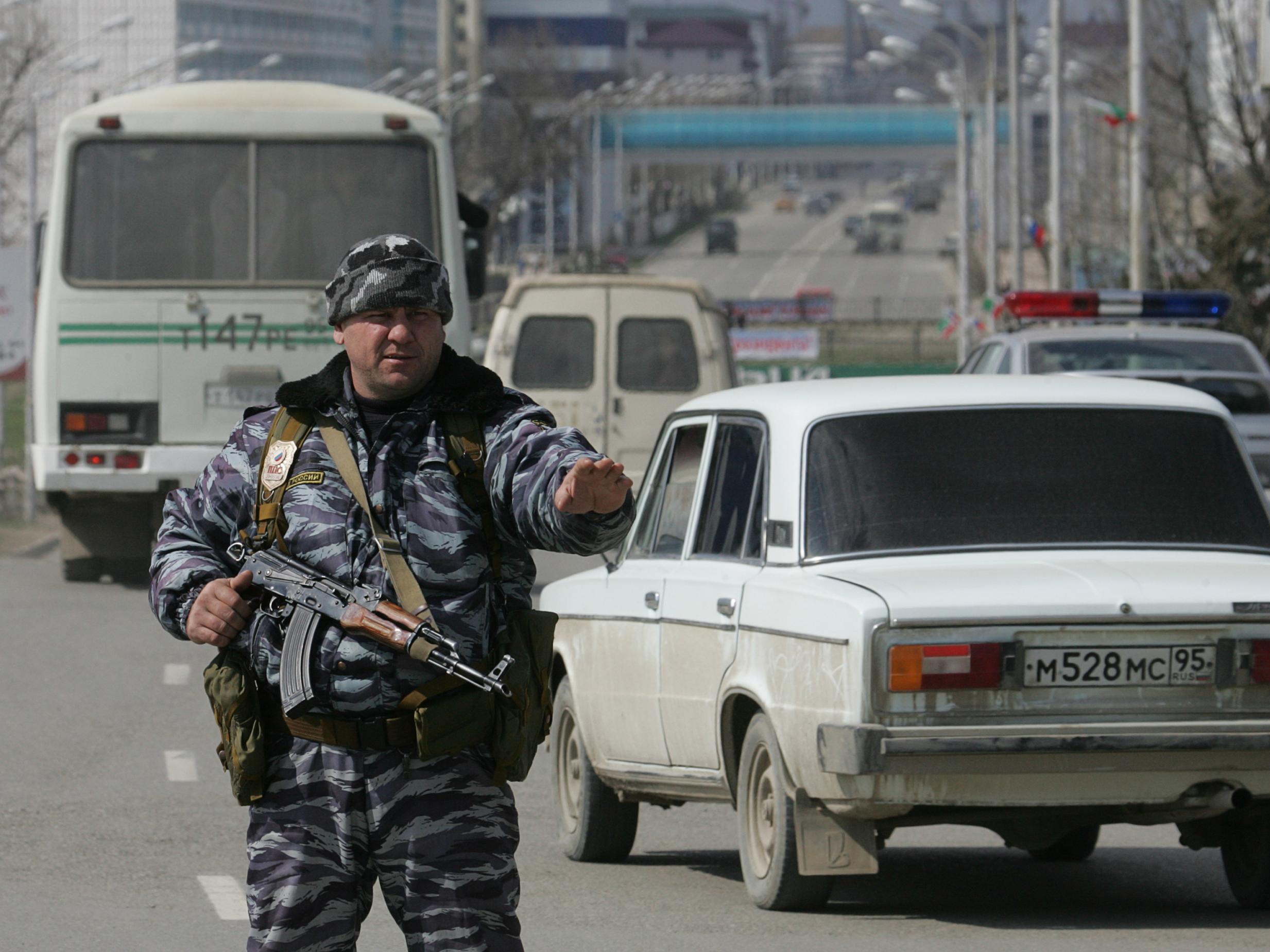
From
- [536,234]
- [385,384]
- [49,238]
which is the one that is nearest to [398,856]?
[385,384]

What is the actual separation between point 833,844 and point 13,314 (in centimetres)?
2032

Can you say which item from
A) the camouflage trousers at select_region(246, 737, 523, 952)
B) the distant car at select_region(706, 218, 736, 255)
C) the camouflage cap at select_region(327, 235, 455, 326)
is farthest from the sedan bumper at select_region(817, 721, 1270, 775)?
the distant car at select_region(706, 218, 736, 255)

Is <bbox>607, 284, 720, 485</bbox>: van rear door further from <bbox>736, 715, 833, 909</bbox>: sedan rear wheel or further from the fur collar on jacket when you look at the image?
the fur collar on jacket

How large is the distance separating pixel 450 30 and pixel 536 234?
54.8ft

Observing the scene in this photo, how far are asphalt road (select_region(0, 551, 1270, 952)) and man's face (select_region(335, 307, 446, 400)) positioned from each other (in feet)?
8.58

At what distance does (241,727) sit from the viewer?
14.6 feet

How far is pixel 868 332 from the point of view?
8200 centimetres

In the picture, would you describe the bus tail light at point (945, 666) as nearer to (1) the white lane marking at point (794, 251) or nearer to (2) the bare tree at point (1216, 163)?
(2) the bare tree at point (1216, 163)

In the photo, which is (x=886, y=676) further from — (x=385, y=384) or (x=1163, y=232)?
(x=1163, y=232)

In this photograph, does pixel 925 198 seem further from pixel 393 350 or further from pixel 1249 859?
pixel 393 350

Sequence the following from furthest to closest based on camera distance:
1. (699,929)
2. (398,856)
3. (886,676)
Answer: (699,929) → (886,676) → (398,856)

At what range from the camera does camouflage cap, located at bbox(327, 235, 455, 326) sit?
454 centimetres

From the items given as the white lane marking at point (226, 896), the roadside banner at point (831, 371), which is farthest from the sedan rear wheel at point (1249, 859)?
the roadside banner at point (831, 371)

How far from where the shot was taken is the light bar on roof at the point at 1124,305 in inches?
670
